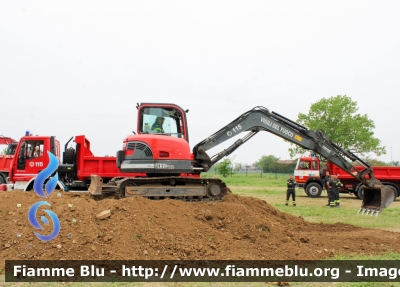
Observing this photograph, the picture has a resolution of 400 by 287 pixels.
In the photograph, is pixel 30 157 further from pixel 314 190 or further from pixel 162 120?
pixel 314 190

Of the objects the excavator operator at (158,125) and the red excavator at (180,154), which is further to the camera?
the excavator operator at (158,125)

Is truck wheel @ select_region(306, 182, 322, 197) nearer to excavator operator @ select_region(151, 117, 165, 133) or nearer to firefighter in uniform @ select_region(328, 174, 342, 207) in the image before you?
firefighter in uniform @ select_region(328, 174, 342, 207)

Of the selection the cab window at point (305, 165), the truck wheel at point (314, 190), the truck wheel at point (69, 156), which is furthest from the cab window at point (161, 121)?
the cab window at point (305, 165)

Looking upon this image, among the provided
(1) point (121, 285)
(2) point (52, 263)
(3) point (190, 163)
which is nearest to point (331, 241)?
(3) point (190, 163)

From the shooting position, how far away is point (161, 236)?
7.57 meters

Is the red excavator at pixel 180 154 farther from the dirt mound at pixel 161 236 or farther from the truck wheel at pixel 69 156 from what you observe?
the truck wheel at pixel 69 156

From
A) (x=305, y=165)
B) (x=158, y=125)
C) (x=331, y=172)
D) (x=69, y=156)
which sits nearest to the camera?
(x=158, y=125)

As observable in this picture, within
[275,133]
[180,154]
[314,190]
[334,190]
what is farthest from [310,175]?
[180,154]

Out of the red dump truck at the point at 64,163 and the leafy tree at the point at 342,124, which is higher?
the leafy tree at the point at 342,124

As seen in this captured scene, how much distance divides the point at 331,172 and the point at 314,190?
1.90 metres

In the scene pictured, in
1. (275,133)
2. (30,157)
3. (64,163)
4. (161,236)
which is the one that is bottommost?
(161,236)

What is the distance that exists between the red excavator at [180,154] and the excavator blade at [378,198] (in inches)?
1.3

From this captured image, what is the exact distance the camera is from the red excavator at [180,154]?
10.3 m

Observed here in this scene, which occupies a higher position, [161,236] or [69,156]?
[69,156]
